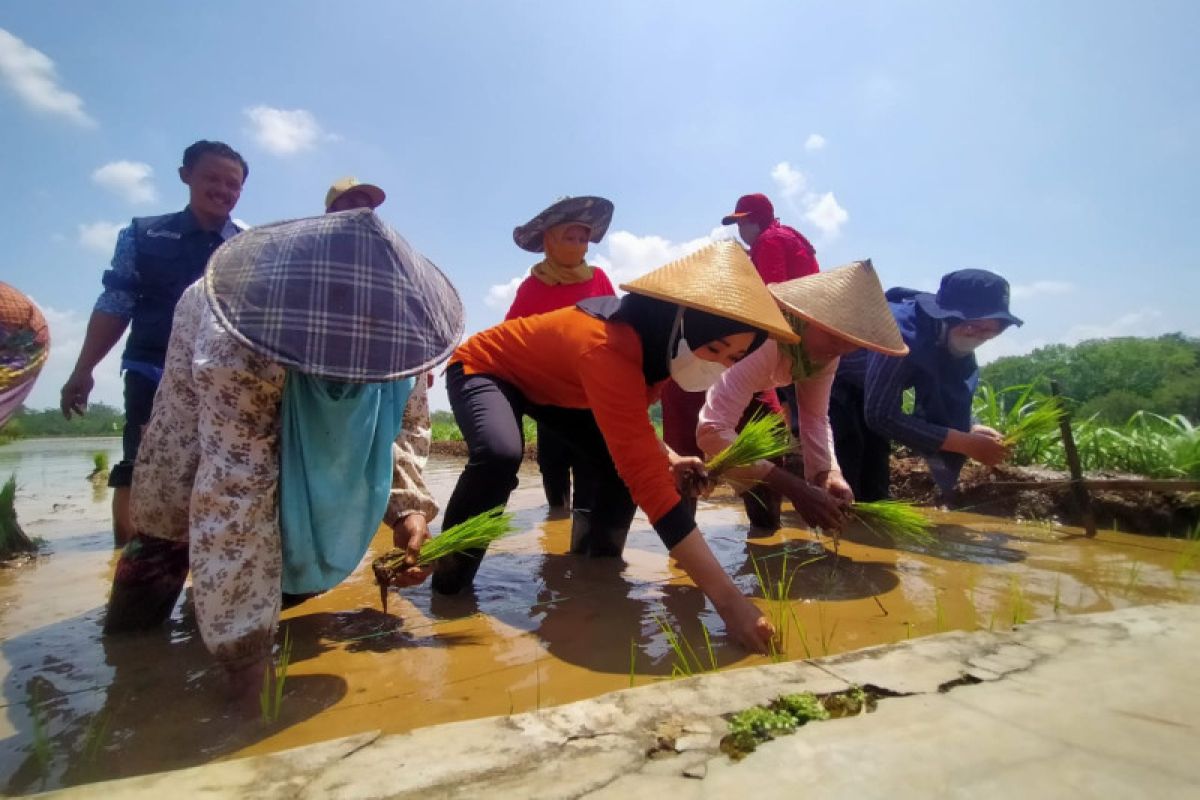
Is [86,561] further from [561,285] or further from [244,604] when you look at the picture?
[561,285]

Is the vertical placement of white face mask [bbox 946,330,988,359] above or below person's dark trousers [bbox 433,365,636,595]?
above

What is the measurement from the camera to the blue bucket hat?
344 centimetres

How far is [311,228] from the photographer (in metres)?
1.68

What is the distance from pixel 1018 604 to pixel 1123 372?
3383cm

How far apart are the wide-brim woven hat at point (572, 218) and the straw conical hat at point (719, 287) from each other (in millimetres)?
1598

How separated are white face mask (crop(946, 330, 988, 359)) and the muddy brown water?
1.00 m

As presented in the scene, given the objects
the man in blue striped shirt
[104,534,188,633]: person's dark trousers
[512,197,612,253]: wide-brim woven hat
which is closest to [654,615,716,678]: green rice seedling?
[104,534,188,633]: person's dark trousers

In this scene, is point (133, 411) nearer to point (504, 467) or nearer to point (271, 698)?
point (504, 467)

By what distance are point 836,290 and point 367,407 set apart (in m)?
1.93

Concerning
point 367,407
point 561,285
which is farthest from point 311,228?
point 561,285

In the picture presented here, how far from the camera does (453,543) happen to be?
2334mm

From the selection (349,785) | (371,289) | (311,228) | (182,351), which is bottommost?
(349,785)

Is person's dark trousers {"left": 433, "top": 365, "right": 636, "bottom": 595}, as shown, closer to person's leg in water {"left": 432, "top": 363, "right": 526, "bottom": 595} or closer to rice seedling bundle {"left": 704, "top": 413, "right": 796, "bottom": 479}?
person's leg in water {"left": 432, "top": 363, "right": 526, "bottom": 595}

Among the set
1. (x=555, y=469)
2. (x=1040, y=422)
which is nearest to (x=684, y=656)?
(x=555, y=469)
